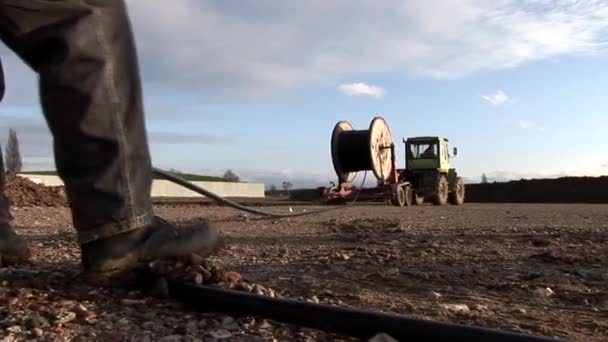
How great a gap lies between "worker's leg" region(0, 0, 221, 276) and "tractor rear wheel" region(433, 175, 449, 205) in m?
18.9

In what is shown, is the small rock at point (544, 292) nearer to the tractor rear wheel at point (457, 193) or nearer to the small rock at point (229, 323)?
the small rock at point (229, 323)

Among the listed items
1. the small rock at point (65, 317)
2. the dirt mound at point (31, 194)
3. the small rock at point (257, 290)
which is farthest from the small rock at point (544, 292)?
the dirt mound at point (31, 194)

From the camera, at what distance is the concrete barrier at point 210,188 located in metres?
35.2

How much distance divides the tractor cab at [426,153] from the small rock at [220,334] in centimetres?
1940

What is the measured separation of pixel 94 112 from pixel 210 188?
124 ft

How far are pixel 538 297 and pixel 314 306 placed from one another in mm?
1200

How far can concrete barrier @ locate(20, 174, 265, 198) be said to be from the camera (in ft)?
115

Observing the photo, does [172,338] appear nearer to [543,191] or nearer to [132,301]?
[132,301]

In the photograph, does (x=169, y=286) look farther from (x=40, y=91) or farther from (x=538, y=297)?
(x=538, y=297)

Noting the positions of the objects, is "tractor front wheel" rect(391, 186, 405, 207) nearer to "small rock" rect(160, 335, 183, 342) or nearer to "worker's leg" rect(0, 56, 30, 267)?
"worker's leg" rect(0, 56, 30, 267)

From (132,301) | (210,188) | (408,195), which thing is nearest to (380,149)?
(408,195)

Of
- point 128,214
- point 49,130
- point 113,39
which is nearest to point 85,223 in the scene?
point 128,214

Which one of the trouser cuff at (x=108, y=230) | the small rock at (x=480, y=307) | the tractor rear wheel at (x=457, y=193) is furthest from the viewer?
the tractor rear wheel at (x=457, y=193)

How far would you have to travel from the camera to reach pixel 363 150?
19781 mm
